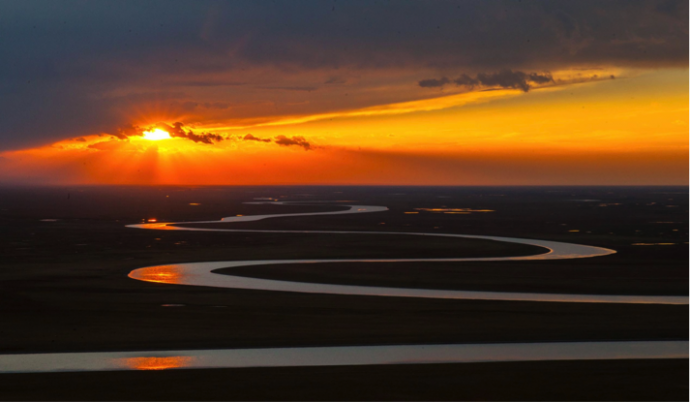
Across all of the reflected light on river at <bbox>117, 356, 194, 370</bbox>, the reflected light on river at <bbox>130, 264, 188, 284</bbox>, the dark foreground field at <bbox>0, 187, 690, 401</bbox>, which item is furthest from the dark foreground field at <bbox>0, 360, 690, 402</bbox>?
the reflected light on river at <bbox>130, 264, 188, 284</bbox>

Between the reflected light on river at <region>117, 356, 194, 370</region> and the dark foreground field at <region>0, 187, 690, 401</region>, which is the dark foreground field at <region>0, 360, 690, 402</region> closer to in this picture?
the dark foreground field at <region>0, 187, 690, 401</region>

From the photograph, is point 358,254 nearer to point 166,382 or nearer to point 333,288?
point 333,288

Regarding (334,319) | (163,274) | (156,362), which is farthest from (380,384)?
(163,274)

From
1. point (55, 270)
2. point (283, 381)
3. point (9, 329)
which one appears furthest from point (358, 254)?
point (283, 381)

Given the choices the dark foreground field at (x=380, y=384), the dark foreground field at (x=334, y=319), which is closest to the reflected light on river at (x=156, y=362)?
the dark foreground field at (x=380, y=384)

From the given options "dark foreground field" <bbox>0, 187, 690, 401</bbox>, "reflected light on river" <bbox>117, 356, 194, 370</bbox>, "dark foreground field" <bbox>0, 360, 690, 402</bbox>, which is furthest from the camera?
"reflected light on river" <bbox>117, 356, 194, 370</bbox>

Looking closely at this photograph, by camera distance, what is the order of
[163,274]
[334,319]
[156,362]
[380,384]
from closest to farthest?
[380,384], [156,362], [334,319], [163,274]

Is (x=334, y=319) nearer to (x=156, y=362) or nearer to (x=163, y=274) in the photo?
(x=156, y=362)

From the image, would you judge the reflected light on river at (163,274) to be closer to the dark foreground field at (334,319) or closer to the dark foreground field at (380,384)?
the dark foreground field at (334,319)
